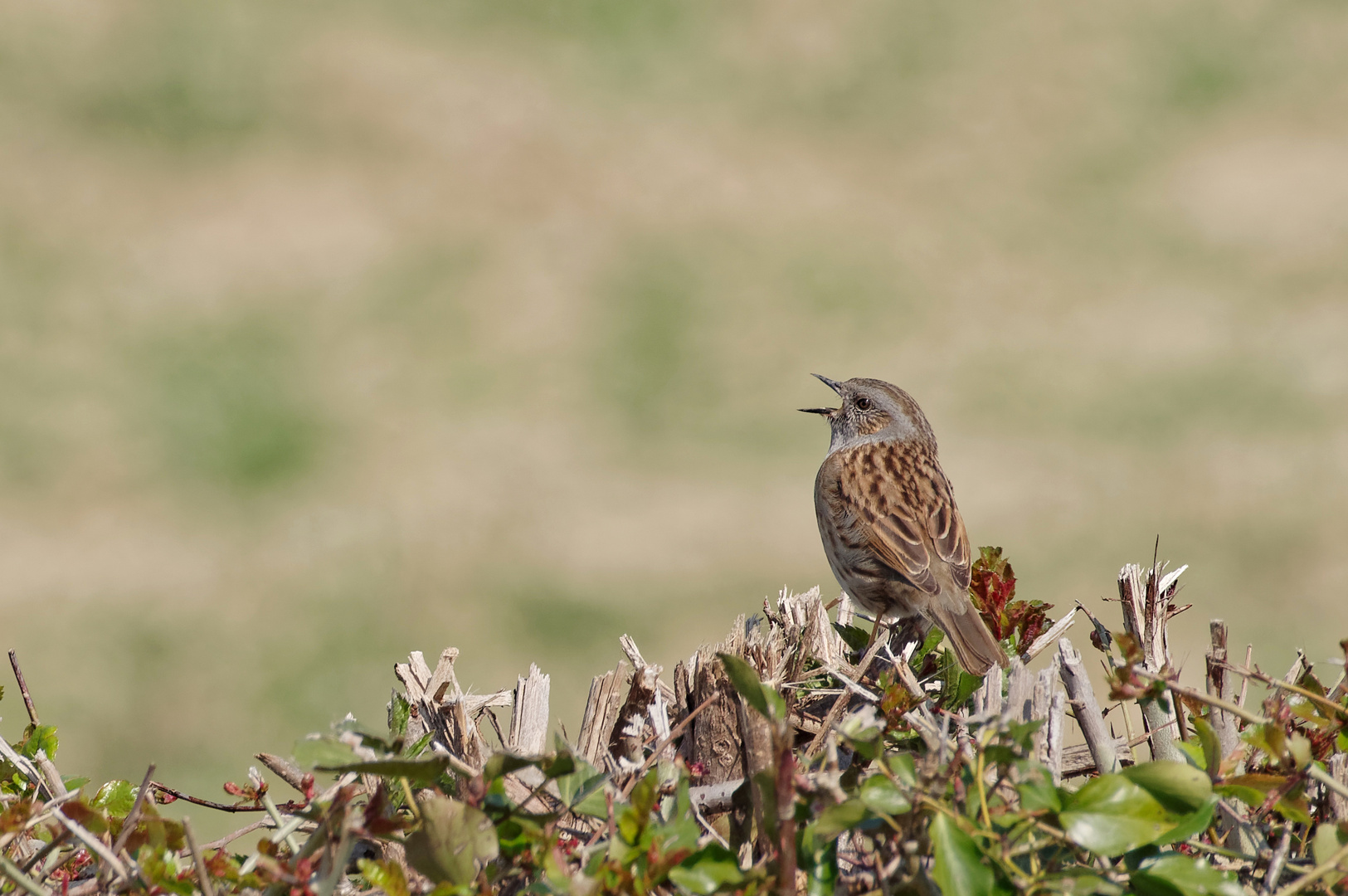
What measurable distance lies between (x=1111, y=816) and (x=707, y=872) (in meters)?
0.53

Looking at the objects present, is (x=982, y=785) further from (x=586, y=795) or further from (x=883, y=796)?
(x=586, y=795)

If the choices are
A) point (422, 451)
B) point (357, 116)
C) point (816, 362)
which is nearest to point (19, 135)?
point (357, 116)

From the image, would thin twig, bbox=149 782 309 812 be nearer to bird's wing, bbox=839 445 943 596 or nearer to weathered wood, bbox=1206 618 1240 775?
weathered wood, bbox=1206 618 1240 775

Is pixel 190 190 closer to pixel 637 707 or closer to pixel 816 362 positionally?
pixel 816 362

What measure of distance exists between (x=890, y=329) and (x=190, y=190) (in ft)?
22.0

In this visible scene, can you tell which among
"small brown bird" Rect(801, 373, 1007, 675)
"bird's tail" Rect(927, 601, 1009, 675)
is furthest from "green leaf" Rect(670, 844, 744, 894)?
"small brown bird" Rect(801, 373, 1007, 675)

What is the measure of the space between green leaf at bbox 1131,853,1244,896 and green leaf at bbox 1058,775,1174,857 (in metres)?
0.04

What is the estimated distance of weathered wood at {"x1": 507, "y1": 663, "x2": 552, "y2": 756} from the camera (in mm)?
2555

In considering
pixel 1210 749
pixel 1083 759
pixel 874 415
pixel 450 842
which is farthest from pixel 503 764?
pixel 874 415

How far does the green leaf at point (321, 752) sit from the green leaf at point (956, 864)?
791mm

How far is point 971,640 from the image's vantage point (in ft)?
11.2

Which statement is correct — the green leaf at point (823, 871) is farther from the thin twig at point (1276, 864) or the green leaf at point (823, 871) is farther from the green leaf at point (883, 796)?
the thin twig at point (1276, 864)

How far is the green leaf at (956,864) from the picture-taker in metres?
1.68

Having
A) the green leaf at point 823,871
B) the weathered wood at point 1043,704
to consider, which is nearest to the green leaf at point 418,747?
the green leaf at point 823,871
